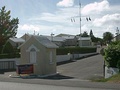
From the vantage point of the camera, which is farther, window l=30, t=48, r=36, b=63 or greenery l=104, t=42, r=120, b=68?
window l=30, t=48, r=36, b=63

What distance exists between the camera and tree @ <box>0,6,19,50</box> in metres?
53.4

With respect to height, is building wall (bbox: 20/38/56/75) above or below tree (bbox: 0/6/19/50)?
below

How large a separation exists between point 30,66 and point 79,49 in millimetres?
32542

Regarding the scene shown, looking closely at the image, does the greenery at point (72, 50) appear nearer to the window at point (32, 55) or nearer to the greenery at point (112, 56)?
the window at point (32, 55)

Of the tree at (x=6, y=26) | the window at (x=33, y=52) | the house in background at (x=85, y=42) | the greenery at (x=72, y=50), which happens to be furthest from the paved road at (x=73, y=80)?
the house in background at (x=85, y=42)

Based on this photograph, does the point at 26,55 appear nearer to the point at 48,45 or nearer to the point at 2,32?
the point at 48,45

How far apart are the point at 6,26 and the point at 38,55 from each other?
88.6 feet

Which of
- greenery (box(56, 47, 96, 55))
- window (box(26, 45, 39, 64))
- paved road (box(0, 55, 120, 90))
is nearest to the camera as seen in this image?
paved road (box(0, 55, 120, 90))

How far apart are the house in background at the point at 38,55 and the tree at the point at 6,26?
23.1 meters

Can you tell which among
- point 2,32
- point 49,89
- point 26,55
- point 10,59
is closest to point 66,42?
point 2,32

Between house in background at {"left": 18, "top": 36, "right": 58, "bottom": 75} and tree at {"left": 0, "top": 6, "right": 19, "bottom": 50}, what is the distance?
23.1m

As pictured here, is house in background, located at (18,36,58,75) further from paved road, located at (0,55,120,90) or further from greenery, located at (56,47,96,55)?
greenery, located at (56,47,96,55)

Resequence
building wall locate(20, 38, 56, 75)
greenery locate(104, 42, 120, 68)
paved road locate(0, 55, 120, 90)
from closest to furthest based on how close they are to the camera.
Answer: paved road locate(0, 55, 120, 90)
greenery locate(104, 42, 120, 68)
building wall locate(20, 38, 56, 75)

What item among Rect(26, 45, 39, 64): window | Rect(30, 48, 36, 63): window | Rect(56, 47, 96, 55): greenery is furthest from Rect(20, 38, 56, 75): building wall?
Rect(56, 47, 96, 55): greenery
